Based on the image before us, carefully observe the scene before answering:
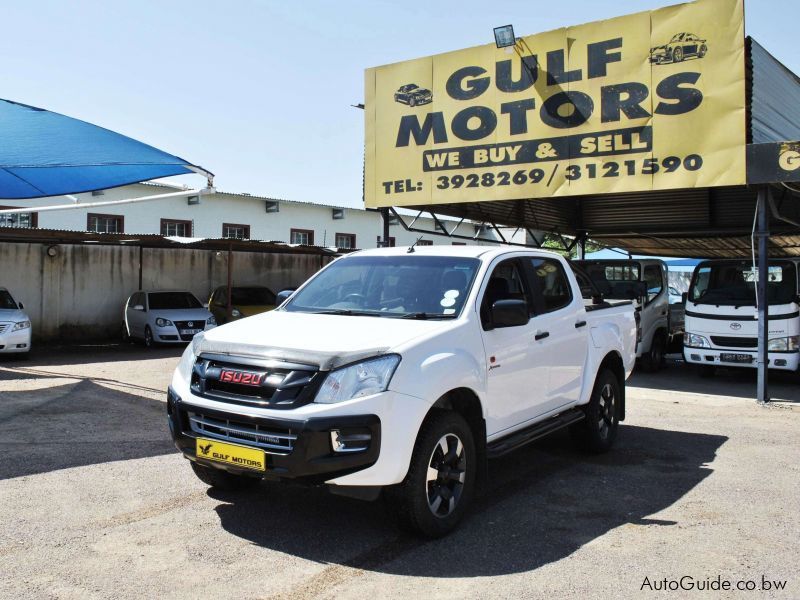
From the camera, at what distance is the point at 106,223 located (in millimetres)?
21938

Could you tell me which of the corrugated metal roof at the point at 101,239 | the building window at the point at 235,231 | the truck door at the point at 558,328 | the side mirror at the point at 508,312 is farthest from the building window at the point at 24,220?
the side mirror at the point at 508,312

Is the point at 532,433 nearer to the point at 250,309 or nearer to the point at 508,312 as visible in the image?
the point at 508,312

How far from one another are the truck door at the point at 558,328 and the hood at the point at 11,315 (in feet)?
38.1

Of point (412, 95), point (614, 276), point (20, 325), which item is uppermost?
point (412, 95)

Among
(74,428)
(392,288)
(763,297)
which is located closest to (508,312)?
(392,288)

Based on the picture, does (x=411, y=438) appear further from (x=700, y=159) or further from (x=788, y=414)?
(x=700, y=159)

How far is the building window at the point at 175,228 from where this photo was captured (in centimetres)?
2300

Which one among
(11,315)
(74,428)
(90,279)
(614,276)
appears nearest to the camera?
(74,428)

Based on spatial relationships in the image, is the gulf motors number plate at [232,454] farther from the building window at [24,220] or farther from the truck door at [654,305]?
the building window at [24,220]

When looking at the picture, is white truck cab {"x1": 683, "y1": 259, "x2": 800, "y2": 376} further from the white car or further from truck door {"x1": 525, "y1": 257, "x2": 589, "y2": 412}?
the white car

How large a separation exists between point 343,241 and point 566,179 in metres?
18.3

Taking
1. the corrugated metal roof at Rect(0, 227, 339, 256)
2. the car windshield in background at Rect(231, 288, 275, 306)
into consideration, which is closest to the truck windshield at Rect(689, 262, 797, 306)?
the corrugated metal roof at Rect(0, 227, 339, 256)

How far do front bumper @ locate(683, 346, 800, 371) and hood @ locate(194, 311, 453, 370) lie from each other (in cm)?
860

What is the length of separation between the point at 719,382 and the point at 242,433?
34.5ft
